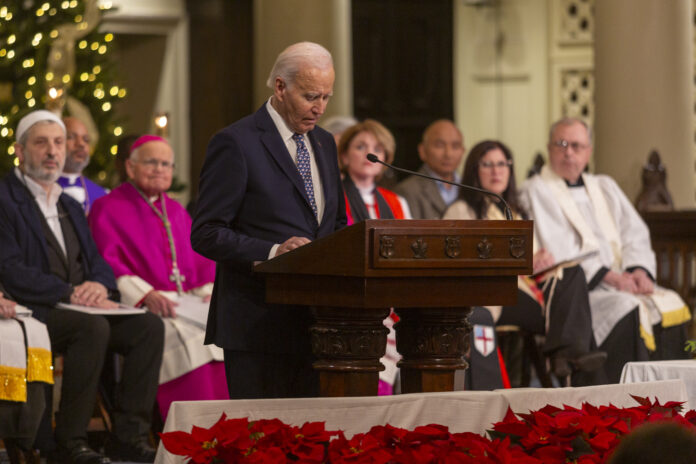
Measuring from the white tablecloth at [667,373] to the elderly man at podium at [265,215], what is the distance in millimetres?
1158

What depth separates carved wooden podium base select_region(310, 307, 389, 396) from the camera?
3225mm

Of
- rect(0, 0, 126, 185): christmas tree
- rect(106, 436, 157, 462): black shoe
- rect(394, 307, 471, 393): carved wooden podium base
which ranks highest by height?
rect(0, 0, 126, 185): christmas tree

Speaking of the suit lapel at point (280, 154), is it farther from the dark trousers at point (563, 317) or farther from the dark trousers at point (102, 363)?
the dark trousers at point (563, 317)

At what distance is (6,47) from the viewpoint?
884cm

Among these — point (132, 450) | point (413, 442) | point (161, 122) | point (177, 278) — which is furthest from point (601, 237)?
point (413, 442)

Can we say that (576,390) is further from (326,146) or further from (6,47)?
(6,47)

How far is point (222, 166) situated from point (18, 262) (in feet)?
7.72

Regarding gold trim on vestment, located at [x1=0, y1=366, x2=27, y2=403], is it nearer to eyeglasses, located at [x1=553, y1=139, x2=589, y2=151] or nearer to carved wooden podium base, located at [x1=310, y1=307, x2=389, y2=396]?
carved wooden podium base, located at [x1=310, y1=307, x2=389, y2=396]

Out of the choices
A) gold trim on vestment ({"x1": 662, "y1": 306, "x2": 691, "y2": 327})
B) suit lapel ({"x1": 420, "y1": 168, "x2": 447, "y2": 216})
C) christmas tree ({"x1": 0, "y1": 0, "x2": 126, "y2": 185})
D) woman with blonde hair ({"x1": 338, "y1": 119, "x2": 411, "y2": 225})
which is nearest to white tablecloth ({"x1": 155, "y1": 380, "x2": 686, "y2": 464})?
woman with blonde hair ({"x1": 338, "y1": 119, "x2": 411, "y2": 225})

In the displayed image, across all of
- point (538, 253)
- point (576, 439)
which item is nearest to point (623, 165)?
point (538, 253)

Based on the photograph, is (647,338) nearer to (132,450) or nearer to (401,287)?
(132,450)

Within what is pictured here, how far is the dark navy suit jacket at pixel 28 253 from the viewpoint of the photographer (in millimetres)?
5352

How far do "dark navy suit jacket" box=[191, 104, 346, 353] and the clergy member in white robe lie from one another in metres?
3.54

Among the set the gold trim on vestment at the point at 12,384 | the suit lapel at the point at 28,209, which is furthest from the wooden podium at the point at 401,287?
the suit lapel at the point at 28,209
